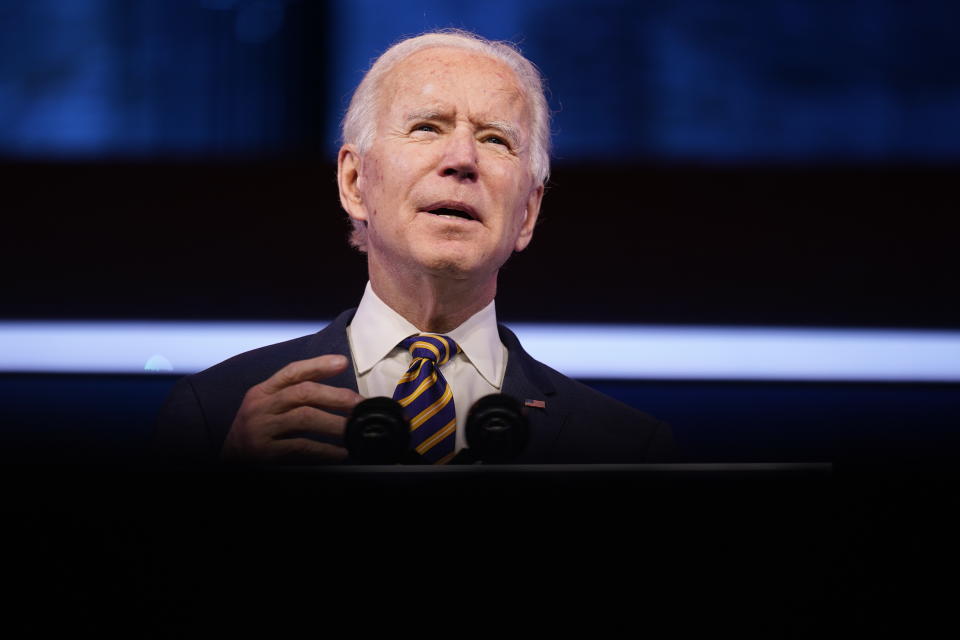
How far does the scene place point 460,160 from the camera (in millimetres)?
1365

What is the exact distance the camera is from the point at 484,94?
1.43m

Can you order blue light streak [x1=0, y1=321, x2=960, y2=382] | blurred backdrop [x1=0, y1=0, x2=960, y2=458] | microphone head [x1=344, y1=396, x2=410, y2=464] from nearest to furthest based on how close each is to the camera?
microphone head [x1=344, y1=396, x2=410, y2=464] < blue light streak [x1=0, y1=321, x2=960, y2=382] < blurred backdrop [x1=0, y1=0, x2=960, y2=458]

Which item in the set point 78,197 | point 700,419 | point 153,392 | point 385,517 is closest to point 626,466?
point 385,517

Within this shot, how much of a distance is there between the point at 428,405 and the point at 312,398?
0.70ft

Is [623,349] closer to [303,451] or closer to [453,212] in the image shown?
[453,212]

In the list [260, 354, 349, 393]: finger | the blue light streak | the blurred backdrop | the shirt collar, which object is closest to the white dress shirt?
the shirt collar

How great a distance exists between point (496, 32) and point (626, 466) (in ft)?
5.35

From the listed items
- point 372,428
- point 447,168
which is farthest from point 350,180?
point 372,428

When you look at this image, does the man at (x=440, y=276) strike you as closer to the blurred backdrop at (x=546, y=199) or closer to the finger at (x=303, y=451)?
the finger at (x=303, y=451)

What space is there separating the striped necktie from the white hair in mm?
374

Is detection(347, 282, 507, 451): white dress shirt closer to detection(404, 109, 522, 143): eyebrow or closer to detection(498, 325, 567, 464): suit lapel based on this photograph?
detection(498, 325, 567, 464): suit lapel

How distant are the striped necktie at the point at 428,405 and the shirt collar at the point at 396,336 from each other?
7 centimetres

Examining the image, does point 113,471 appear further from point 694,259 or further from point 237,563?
point 694,259

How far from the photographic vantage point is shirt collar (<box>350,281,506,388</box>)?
1412mm
